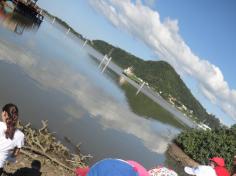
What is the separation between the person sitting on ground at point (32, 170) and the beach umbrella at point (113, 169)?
4.69 m

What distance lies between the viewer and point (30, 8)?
76375mm

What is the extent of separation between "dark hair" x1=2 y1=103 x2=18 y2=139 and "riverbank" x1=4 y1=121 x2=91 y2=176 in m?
3.29

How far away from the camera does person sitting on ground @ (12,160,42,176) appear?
403 inches

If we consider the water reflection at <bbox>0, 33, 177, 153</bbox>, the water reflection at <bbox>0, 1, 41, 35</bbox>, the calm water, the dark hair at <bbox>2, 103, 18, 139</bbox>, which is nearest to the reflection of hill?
the water reflection at <bbox>0, 33, 177, 153</bbox>

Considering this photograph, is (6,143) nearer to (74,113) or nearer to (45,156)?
(45,156)

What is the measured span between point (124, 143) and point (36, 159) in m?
12.5

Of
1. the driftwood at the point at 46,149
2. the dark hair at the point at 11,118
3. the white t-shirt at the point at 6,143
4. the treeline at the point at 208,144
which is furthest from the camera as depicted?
the treeline at the point at 208,144

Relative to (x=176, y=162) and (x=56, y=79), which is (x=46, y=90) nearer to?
(x=56, y=79)

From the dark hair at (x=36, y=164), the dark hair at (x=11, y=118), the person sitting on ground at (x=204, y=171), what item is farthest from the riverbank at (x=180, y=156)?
the dark hair at (x=11, y=118)

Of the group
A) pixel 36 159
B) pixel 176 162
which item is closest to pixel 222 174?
pixel 36 159

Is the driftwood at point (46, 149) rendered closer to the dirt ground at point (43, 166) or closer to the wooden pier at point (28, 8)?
the dirt ground at point (43, 166)

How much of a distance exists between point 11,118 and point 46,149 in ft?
20.4

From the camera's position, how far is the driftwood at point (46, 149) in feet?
39.9

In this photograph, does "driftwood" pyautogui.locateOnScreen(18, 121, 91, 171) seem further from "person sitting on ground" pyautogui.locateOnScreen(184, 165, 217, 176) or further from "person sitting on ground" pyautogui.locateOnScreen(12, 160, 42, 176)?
"person sitting on ground" pyautogui.locateOnScreen(184, 165, 217, 176)
